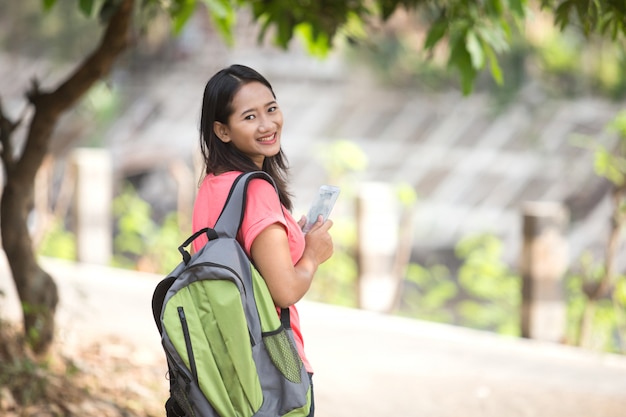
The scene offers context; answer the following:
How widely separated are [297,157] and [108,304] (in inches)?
530

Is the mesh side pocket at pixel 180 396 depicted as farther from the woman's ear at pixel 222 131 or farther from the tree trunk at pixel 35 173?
the tree trunk at pixel 35 173

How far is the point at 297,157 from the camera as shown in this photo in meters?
21.1

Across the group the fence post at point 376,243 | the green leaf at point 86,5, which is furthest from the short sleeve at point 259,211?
the fence post at point 376,243

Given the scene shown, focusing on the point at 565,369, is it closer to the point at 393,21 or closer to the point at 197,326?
the point at 197,326

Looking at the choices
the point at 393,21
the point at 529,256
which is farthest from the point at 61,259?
the point at 393,21

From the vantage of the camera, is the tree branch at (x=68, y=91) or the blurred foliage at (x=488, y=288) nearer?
the tree branch at (x=68, y=91)

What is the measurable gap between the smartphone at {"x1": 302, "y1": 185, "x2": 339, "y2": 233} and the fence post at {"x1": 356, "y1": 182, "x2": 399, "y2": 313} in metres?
5.62

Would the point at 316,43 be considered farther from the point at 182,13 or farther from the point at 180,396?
the point at 180,396

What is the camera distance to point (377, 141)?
2161 centimetres

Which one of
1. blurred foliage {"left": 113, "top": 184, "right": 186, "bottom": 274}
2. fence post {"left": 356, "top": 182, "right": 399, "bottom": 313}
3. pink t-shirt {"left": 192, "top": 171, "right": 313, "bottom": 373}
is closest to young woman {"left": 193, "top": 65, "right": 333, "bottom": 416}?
pink t-shirt {"left": 192, "top": 171, "right": 313, "bottom": 373}

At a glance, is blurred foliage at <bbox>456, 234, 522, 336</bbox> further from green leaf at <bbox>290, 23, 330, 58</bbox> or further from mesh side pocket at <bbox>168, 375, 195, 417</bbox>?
mesh side pocket at <bbox>168, 375, 195, 417</bbox>

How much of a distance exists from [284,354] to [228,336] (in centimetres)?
18

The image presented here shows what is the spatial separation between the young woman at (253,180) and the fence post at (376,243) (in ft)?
18.6

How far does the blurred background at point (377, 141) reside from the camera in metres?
10.7
